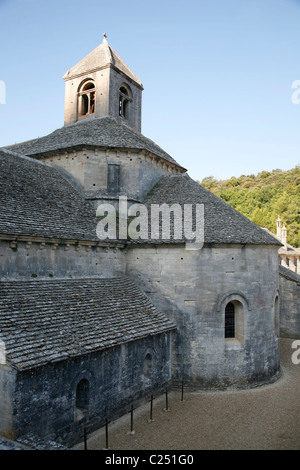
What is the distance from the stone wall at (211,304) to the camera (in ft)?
43.6

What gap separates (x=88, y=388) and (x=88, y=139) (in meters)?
10.8

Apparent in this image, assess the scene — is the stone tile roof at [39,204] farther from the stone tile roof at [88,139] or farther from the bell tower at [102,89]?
the bell tower at [102,89]

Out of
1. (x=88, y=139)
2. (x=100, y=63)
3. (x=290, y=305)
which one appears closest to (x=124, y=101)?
(x=100, y=63)

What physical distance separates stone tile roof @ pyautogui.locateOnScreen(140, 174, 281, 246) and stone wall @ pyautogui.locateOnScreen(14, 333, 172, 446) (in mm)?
4598

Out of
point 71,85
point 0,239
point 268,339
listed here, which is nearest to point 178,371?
point 268,339

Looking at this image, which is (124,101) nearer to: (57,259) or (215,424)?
(57,259)

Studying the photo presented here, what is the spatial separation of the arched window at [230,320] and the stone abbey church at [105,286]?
6 centimetres

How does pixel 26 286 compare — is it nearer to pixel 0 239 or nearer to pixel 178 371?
pixel 0 239

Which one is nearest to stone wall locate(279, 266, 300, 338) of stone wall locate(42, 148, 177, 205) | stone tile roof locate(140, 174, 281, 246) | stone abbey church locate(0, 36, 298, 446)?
stone abbey church locate(0, 36, 298, 446)

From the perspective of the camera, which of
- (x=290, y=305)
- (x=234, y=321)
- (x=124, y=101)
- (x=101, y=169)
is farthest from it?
(x=290, y=305)

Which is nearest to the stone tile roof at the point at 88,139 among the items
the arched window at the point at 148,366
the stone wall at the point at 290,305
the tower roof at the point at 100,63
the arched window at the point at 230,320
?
the tower roof at the point at 100,63

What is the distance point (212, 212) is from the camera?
15.0 m

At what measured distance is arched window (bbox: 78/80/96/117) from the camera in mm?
19663
